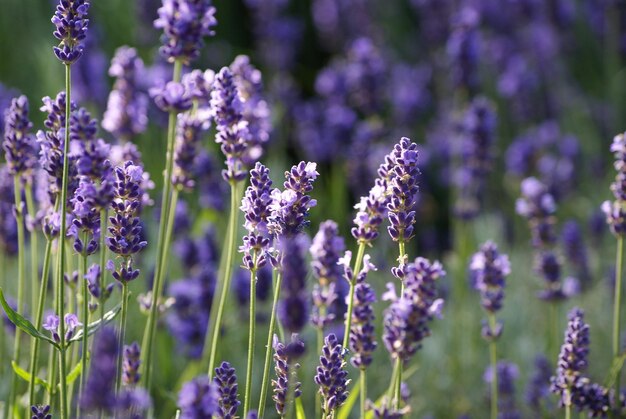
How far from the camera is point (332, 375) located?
2064mm

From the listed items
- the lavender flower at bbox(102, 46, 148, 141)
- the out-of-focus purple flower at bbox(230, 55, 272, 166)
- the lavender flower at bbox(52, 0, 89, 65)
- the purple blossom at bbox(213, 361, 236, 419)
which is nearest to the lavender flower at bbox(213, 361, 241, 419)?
the purple blossom at bbox(213, 361, 236, 419)

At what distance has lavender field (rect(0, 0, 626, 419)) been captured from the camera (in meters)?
2.14

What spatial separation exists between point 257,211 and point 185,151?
0.69 meters

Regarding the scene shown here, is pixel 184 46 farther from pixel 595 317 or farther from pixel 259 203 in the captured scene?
pixel 595 317

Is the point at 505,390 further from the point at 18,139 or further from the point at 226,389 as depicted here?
the point at 18,139

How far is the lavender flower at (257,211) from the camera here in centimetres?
214

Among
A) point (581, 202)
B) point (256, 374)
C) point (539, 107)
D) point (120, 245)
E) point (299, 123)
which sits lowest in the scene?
point (120, 245)

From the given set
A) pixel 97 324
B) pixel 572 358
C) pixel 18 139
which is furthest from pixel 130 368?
pixel 572 358

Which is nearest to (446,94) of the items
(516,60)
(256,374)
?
(516,60)

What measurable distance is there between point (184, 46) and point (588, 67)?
683 cm

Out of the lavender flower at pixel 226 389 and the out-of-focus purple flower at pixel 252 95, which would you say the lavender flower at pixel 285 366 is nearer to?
the lavender flower at pixel 226 389

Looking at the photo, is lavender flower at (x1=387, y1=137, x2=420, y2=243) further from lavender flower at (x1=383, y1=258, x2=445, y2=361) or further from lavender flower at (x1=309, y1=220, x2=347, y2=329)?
lavender flower at (x1=309, y1=220, x2=347, y2=329)

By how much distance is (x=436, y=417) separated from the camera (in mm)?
4148

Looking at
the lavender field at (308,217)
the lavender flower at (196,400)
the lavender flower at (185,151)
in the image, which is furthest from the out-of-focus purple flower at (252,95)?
the lavender flower at (196,400)
